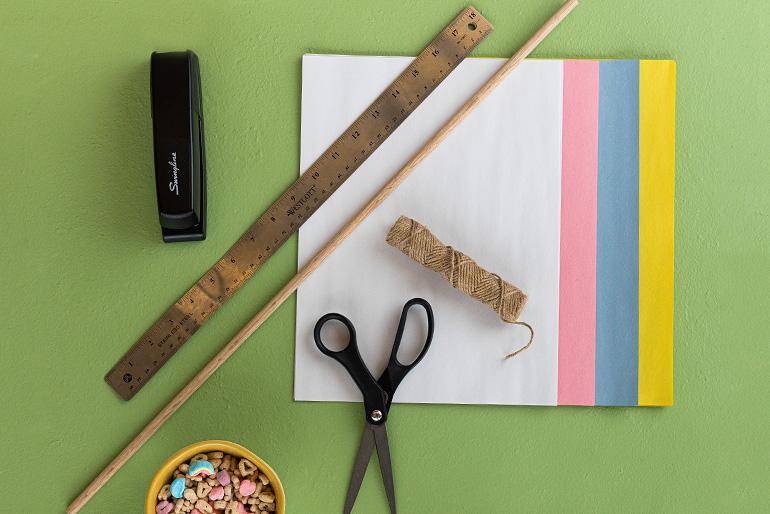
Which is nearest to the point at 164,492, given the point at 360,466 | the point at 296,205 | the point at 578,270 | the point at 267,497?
the point at 267,497

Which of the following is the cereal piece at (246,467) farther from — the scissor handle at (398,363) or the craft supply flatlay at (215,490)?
the scissor handle at (398,363)

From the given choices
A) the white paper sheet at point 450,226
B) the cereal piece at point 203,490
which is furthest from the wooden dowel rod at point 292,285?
the cereal piece at point 203,490

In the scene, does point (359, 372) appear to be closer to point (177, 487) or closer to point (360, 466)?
point (360, 466)

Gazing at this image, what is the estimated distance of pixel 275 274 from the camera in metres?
0.89

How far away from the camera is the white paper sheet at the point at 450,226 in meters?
0.88

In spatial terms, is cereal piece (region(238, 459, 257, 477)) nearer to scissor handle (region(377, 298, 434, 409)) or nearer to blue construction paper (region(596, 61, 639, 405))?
scissor handle (region(377, 298, 434, 409))

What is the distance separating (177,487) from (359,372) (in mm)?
259

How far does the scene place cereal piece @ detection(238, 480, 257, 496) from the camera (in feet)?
2.60

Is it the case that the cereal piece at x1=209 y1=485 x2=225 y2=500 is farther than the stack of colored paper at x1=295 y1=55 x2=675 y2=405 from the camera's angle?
No

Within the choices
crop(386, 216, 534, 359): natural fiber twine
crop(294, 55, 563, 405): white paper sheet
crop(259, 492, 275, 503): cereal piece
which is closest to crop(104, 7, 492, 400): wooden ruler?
crop(294, 55, 563, 405): white paper sheet

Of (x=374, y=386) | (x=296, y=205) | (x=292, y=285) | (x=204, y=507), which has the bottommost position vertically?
(x=204, y=507)

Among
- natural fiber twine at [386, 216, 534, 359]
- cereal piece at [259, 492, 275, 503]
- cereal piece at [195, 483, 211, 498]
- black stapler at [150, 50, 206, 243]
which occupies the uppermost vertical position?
black stapler at [150, 50, 206, 243]

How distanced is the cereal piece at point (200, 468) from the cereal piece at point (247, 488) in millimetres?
Result: 41

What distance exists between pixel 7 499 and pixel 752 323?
1.06 metres
